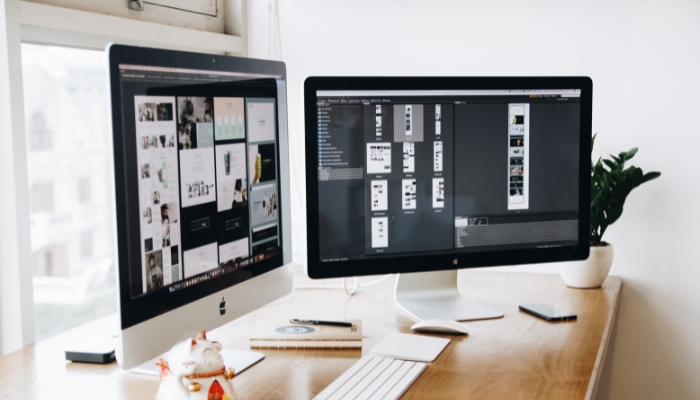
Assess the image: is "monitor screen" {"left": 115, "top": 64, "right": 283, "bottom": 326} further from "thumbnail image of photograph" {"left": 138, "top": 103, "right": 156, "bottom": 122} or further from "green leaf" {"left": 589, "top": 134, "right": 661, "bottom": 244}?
"green leaf" {"left": 589, "top": 134, "right": 661, "bottom": 244}

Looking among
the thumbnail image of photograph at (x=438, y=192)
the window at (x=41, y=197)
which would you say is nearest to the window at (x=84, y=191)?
the window at (x=41, y=197)

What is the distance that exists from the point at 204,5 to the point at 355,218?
3.58 ft

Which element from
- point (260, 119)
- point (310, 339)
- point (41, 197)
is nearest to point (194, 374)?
point (310, 339)

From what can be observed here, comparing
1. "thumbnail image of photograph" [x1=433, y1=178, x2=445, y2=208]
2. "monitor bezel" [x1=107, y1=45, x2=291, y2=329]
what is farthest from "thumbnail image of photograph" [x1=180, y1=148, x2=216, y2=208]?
"thumbnail image of photograph" [x1=433, y1=178, x2=445, y2=208]

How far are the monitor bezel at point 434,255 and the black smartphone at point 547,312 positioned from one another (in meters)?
0.11

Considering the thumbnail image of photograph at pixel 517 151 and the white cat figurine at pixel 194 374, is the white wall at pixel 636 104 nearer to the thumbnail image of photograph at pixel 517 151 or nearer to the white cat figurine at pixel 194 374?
the thumbnail image of photograph at pixel 517 151

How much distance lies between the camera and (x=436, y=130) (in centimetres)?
137

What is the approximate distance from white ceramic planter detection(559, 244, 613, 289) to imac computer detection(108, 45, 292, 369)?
770 millimetres

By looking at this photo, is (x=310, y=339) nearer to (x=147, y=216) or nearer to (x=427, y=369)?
(x=427, y=369)

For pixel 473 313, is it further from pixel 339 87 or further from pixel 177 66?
pixel 177 66

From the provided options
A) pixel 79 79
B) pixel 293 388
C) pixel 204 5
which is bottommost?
pixel 293 388

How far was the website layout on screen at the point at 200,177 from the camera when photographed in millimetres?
967

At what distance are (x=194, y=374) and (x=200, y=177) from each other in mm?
325

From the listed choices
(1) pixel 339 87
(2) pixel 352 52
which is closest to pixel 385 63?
(2) pixel 352 52
